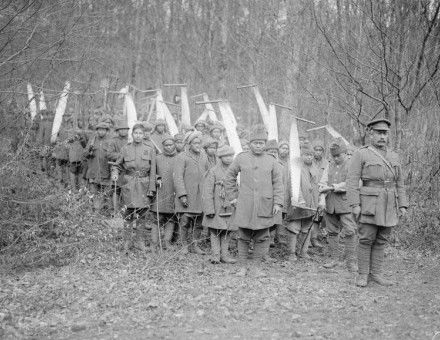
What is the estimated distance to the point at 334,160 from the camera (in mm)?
9102

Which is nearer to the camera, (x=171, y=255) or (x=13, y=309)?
(x=13, y=309)

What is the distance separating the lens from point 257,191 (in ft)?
26.2

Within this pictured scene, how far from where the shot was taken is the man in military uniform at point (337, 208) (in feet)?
28.4

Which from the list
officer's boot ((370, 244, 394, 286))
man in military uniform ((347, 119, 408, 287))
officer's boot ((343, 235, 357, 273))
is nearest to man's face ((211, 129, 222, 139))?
officer's boot ((343, 235, 357, 273))

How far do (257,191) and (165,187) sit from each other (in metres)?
2.02

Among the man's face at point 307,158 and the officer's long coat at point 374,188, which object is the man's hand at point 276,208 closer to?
the officer's long coat at point 374,188

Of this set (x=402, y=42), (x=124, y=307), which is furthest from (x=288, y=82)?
(x=124, y=307)

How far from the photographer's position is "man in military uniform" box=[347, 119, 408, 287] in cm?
694

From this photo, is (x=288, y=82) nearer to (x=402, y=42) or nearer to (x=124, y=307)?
(x=402, y=42)

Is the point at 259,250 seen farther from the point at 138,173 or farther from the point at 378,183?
the point at 138,173

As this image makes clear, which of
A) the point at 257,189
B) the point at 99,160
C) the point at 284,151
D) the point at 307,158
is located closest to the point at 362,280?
the point at 257,189

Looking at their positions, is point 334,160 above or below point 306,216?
above

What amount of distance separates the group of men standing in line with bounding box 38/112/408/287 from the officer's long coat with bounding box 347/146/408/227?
0.01 m

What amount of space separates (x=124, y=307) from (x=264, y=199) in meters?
2.77
